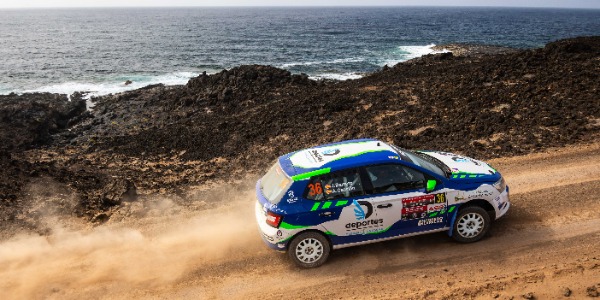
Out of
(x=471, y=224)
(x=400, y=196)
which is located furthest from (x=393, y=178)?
(x=471, y=224)

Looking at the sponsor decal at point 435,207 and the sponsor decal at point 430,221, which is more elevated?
the sponsor decal at point 435,207

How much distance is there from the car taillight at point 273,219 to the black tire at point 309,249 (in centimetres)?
46

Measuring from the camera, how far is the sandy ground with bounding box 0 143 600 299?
7094 millimetres

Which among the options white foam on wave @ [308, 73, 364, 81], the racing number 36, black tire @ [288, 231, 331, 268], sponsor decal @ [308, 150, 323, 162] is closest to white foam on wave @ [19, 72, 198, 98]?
white foam on wave @ [308, 73, 364, 81]

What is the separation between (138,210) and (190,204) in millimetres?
1351

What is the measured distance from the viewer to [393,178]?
7.63m

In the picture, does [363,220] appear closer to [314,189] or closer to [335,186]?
[335,186]

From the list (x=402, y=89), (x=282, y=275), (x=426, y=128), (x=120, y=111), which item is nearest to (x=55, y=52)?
(x=120, y=111)

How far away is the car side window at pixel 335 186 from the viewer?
7.47 metres

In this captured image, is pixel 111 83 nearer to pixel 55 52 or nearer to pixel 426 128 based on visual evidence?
pixel 55 52

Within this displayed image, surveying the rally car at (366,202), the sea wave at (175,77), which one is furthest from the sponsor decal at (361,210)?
the sea wave at (175,77)

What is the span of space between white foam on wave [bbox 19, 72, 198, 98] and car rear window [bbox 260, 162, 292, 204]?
29.3 meters

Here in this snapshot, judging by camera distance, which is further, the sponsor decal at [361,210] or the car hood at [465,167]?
the car hood at [465,167]

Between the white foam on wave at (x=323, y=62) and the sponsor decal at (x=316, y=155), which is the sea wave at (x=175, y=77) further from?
the sponsor decal at (x=316, y=155)
